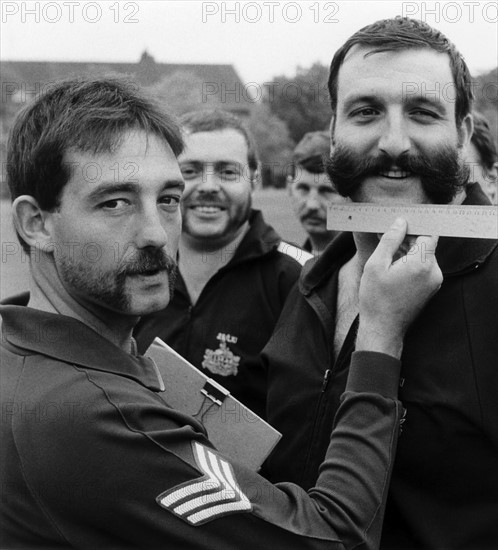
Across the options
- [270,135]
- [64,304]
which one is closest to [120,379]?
[64,304]

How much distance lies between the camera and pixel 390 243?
2172 mm

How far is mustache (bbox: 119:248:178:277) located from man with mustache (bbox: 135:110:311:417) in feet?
Answer: 5.95

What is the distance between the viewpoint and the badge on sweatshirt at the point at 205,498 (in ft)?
5.79

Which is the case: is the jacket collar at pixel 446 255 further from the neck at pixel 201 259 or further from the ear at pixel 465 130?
the neck at pixel 201 259

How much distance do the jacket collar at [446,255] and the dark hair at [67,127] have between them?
2.52 ft

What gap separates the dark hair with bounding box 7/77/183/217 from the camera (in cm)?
207

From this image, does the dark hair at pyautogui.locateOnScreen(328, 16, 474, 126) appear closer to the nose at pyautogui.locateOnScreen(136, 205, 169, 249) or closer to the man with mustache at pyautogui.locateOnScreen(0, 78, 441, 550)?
the man with mustache at pyautogui.locateOnScreen(0, 78, 441, 550)

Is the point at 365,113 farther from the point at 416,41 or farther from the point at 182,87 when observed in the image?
the point at 182,87

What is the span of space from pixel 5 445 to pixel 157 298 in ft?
1.91

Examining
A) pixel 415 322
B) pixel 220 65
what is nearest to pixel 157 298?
pixel 415 322

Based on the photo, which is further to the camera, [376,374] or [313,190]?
[313,190]

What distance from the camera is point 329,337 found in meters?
2.56

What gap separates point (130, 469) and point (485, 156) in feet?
13.0

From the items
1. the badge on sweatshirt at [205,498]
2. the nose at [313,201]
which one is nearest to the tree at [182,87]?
the nose at [313,201]
